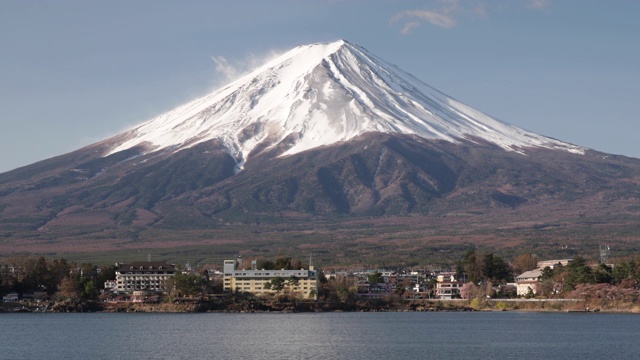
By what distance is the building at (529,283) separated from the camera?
8769 cm

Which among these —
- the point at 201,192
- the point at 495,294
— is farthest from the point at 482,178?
the point at 495,294

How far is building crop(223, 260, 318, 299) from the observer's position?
280ft

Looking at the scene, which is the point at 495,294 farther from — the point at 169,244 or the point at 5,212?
the point at 5,212

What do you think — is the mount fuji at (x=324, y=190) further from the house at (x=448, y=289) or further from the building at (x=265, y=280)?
the building at (x=265, y=280)

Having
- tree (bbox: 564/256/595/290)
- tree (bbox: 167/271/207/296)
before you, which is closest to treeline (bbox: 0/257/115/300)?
tree (bbox: 167/271/207/296)

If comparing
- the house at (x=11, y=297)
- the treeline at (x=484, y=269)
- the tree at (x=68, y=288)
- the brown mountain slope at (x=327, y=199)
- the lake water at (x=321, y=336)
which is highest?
the brown mountain slope at (x=327, y=199)

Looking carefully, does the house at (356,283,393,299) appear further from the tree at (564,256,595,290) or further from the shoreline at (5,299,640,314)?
the tree at (564,256,595,290)

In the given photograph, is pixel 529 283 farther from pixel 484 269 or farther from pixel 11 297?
pixel 11 297

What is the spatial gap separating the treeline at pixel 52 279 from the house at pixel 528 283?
96.7 ft

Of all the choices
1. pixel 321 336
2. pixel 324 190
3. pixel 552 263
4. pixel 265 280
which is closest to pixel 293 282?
pixel 265 280

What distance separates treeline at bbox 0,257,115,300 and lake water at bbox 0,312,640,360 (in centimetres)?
898

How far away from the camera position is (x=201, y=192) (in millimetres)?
175375

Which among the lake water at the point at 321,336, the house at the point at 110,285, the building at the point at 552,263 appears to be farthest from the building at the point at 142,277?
the building at the point at 552,263

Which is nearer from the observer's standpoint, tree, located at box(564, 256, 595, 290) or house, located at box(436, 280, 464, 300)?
tree, located at box(564, 256, 595, 290)
